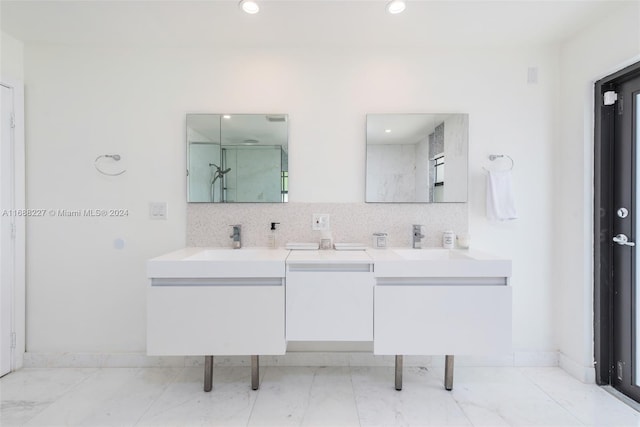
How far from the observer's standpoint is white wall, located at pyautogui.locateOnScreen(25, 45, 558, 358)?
2.26 m

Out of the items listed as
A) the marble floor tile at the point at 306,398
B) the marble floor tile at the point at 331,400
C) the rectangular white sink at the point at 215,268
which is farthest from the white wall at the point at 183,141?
the marble floor tile at the point at 331,400

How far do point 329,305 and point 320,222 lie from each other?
719 mm

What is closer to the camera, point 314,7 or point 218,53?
point 314,7

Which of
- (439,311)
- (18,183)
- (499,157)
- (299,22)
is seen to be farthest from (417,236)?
(18,183)

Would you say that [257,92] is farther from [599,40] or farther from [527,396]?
[527,396]

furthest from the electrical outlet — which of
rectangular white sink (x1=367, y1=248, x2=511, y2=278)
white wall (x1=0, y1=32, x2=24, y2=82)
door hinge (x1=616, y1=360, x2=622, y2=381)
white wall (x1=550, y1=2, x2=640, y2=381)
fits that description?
white wall (x1=0, y1=32, x2=24, y2=82)

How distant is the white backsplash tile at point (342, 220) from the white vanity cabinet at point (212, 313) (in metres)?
0.59

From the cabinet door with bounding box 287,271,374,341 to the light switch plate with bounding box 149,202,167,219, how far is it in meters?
1.16

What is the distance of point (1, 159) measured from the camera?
6.98 feet

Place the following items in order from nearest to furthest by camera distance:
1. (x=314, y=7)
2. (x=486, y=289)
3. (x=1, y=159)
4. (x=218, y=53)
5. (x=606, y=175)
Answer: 1. (x=486, y=289)
2. (x=314, y=7)
3. (x=606, y=175)
4. (x=1, y=159)
5. (x=218, y=53)

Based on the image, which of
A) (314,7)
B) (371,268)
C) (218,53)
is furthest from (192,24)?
(371,268)

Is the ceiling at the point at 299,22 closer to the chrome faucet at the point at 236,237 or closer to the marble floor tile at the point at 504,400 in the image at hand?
the chrome faucet at the point at 236,237

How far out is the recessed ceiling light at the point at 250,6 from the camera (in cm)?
180

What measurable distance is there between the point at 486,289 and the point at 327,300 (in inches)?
34.3
